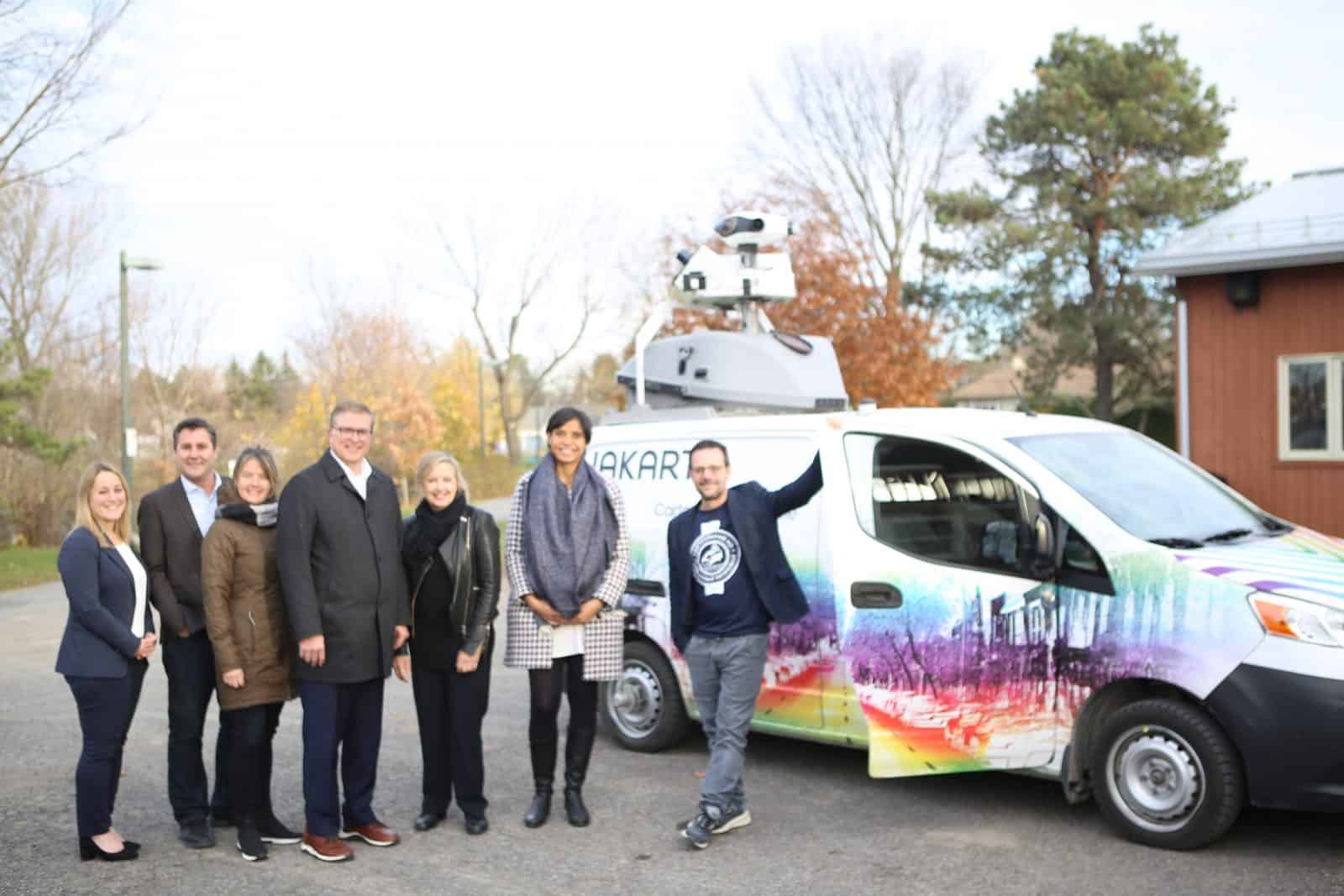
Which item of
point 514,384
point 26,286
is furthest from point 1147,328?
point 514,384

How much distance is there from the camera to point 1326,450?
13.5 metres

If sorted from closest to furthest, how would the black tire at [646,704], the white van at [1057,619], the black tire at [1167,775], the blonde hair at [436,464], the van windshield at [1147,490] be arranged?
the white van at [1057,619] < the black tire at [1167,775] < the van windshield at [1147,490] < the blonde hair at [436,464] < the black tire at [646,704]

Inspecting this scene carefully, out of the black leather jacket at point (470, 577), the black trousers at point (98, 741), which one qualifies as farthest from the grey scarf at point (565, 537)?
the black trousers at point (98, 741)

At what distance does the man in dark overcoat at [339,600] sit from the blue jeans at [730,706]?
137 cm

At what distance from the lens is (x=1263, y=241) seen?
44.0ft

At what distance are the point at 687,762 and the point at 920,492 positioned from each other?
2.06m

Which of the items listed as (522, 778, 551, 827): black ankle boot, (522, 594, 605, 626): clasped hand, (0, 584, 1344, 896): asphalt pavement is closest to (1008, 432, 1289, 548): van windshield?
(0, 584, 1344, 896): asphalt pavement

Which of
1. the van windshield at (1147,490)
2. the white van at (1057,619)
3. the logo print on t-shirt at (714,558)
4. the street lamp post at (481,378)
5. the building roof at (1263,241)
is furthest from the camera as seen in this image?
the street lamp post at (481,378)

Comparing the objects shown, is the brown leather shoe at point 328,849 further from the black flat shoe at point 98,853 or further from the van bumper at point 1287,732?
the van bumper at point 1287,732

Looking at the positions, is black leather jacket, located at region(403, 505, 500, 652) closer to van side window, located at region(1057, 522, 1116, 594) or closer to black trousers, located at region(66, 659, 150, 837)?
black trousers, located at region(66, 659, 150, 837)

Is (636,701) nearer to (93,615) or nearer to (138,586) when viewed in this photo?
(138,586)

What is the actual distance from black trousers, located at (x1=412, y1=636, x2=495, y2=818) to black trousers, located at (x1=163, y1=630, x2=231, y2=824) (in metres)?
0.88

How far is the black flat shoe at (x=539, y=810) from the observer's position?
18.4 ft

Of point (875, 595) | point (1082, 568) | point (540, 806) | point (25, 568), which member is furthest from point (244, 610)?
point (25, 568)
